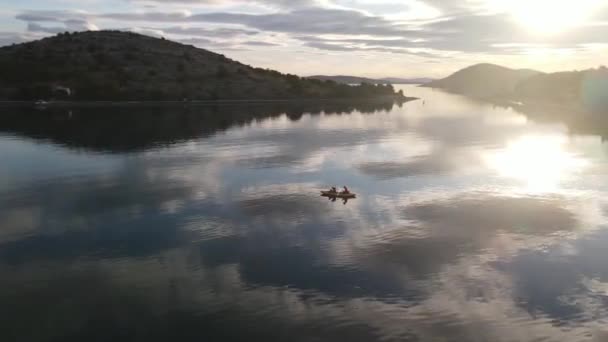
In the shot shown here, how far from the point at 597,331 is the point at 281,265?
84.8 ft

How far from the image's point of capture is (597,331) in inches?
1433

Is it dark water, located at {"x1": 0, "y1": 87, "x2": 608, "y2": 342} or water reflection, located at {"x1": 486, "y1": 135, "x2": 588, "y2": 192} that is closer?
dark water, located at {"x1": 0, "y1": 87, "x2": 608, "y2": 342}

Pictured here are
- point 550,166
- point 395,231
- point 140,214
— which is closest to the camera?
point 395,231

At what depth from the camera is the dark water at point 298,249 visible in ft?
122

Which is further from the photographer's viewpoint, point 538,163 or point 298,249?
point 538,163

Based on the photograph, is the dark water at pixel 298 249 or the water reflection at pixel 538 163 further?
the water reflection at pixel 538 163

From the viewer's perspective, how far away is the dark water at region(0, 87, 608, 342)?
37.2m

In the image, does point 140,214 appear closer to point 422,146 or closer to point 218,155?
point 218,155

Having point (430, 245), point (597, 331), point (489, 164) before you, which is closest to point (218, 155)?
point (489, 164)

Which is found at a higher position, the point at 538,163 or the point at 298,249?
the point at 538,163

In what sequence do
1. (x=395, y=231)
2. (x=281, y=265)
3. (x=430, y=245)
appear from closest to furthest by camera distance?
(x=281, y=265), (x=430, y=245), (x=395, y=231)

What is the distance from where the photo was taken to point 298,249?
52.2 metres

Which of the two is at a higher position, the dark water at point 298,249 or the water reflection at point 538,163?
the water reflection at point 538,163

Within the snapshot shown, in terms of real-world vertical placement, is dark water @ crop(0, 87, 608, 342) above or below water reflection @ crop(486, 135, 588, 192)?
below
